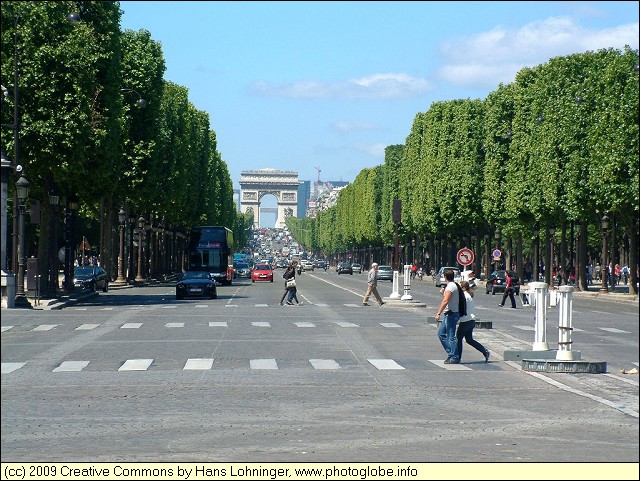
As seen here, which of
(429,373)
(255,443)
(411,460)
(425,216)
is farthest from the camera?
(425,216)

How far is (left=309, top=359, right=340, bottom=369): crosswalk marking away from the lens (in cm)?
2422

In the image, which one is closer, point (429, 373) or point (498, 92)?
point (429, 373)

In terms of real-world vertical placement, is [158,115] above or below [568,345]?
above

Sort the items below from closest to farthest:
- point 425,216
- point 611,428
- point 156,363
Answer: point 611,428, point 156,363, point 425,216

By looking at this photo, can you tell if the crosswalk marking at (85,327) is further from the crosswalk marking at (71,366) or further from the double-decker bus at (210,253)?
the double-decker bus at (210,253)

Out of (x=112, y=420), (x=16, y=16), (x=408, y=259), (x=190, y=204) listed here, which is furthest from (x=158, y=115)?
(x=408, y=259)

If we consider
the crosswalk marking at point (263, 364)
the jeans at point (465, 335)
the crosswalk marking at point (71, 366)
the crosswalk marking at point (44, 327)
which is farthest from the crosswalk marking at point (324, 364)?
the crosswalk marking at point (44, 327)

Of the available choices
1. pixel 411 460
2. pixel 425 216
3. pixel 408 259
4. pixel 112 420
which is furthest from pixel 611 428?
pixel 408 259

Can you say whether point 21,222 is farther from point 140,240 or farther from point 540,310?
point 140,240

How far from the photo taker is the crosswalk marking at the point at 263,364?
78.9ft

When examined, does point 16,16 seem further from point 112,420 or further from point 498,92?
point 498,92

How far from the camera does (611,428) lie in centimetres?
1498

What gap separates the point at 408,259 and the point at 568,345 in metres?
135

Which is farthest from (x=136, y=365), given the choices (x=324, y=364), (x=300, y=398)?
(x=300, y=398)
